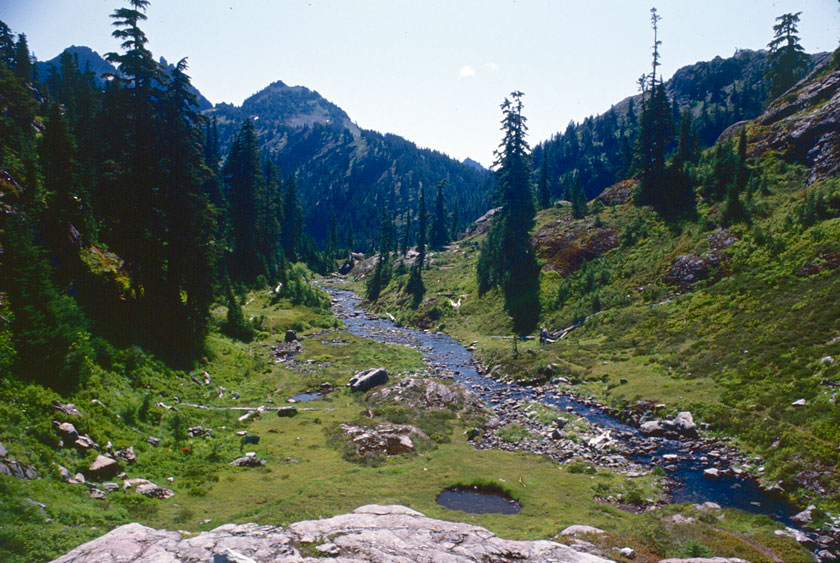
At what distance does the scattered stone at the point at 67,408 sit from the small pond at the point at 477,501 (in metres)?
12.9

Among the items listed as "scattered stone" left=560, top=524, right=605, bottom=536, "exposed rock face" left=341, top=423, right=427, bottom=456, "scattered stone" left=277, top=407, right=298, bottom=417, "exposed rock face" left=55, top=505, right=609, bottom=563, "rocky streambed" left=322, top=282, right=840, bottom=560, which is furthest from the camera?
"scattered stone" left=277, top=407, right=298, bottom=417

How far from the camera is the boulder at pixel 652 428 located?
66.1ft

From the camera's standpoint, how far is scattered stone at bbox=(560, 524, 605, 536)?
11422mm

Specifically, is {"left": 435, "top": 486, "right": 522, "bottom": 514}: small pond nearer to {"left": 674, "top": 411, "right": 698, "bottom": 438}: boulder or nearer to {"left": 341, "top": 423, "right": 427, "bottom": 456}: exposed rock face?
{"left": 341, "top": 423, "right": 427, "bottom": 456}: exposed rock face

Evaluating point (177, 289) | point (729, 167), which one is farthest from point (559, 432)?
point (729, 167)

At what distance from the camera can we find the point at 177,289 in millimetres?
26641

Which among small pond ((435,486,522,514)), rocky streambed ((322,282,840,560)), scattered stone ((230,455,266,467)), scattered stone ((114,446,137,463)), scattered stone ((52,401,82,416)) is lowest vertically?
small pond ((435,486,522,514))

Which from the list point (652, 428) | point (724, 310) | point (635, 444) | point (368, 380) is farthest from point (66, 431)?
point (724, 310)

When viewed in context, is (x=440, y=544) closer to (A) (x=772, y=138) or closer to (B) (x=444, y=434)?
(B) (x=444, y=434)

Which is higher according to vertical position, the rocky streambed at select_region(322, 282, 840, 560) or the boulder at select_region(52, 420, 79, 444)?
the boulder at select_region(52, 420, 79, 444)

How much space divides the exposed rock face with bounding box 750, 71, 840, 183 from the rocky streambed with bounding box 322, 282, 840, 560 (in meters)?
32.6

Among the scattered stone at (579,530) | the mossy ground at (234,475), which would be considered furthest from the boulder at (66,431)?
the scattered stone at (579,530)

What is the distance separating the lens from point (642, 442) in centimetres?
1958

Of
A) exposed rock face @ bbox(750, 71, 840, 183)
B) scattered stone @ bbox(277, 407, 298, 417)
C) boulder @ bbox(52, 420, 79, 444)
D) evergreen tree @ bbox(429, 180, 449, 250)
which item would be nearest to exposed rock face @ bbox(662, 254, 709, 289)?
exposed rock face @ bbox(750, 71, 840, 183)
